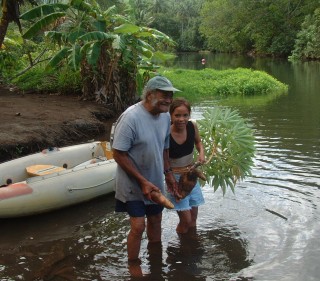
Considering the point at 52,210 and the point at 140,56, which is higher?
the point at 140,56

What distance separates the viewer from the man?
4.19m

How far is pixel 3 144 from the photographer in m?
8.80

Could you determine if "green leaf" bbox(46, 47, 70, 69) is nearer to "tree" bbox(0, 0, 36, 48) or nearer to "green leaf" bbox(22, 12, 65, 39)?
"green leaf" bbox(22, 12, 65, 39)

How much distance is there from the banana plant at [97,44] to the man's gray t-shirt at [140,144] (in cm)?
828

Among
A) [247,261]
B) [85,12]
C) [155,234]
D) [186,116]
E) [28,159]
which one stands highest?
[85,12]

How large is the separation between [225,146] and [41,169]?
321cm

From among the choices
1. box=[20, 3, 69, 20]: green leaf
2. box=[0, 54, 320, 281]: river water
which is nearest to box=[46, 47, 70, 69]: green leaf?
box=[20, 3, 69, 20]: green leaf

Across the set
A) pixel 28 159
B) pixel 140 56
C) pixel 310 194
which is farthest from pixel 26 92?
pixel 310 194

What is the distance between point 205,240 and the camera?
18.6 feet

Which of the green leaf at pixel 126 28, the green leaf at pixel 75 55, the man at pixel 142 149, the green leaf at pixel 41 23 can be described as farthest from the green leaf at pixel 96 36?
the man at pixel 142 149

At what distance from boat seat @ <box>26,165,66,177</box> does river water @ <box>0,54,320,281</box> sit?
0.64m

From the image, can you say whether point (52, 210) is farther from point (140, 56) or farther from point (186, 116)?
point (140, 56)

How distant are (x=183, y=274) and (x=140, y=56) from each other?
10.7 meters

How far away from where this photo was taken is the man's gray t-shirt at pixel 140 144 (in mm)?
4168
